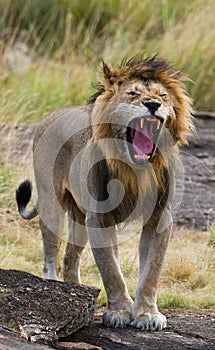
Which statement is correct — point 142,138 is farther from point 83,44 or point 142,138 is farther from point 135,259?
point 83,44

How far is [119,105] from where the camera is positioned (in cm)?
446

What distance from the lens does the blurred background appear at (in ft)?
29.2

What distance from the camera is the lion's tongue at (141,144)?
4.45 metres

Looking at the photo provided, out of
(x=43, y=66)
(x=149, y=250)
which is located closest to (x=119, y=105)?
(x=149, y=250)

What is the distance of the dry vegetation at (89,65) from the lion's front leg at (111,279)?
2.64 ft

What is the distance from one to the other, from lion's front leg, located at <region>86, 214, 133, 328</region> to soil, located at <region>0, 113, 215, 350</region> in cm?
6

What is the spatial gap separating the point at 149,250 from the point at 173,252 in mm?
1592

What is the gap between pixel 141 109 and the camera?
4.36 meters

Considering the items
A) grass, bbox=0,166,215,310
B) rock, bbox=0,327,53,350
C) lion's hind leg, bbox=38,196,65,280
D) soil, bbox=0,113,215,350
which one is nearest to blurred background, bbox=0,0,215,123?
soil, bbox=0,113,215,350

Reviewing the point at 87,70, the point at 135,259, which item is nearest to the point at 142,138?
the point at 135,259

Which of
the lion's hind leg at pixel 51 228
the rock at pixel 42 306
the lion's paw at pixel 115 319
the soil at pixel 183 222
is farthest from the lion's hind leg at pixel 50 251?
the lion's paw at pixel 115 319

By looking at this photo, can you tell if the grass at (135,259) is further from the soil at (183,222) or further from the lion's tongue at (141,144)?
the lion's tongue at (141,144)

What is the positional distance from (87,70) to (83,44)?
687 mm

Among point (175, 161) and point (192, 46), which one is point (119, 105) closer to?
point (175, 161)
